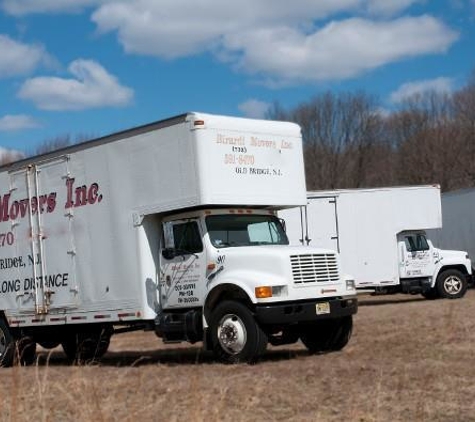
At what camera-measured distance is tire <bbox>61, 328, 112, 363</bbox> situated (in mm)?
13477

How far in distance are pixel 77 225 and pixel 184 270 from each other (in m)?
2.19

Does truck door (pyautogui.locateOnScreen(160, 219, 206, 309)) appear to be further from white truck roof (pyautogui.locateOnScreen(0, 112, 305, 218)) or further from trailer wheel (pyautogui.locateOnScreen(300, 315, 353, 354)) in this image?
trailer wheel (pyautogui.locateOnScreen(300, 315, 353, 354))

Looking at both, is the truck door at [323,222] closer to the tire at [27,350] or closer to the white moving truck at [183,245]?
the tire at [27,350]

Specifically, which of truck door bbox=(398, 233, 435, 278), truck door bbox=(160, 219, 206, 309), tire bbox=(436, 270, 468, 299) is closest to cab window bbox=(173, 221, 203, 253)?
truck door bbox=(160, 219, 206, 309)

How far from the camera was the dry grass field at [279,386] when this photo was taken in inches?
280

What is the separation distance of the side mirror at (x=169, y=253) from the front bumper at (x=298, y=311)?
174 centimetres

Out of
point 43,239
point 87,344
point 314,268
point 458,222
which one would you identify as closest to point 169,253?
point 314,268

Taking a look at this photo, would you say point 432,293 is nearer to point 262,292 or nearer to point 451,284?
point 451,284

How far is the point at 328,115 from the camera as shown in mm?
59281

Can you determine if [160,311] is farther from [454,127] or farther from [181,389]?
[454,127]

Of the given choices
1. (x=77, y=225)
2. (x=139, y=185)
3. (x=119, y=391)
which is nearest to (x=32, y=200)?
(x=77, y=225)

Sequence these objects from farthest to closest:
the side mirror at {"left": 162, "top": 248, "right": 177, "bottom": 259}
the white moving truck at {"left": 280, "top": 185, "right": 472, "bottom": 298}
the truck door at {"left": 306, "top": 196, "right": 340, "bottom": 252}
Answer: the white moving truck at {"left": 280, "top": 185, "right": 472, "bottom": 298}, the truck door at {"left": 306, "top": 196, "right": 340, "bottom": 252}, the side mirror at {"left": 162, "top": 248, "right": 177, "bottom": 259}

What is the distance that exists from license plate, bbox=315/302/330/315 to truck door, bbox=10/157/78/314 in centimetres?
405

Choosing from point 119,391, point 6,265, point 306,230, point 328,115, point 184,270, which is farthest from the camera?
point 328,115
